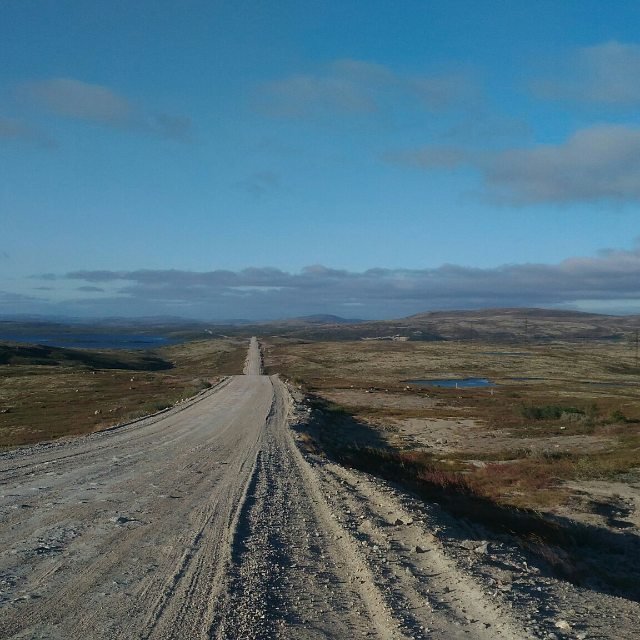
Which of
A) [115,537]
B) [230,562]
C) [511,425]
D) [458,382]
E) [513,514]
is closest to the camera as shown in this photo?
[230,562]

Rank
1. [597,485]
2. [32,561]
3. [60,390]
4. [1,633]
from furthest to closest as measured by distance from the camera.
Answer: [60,390]
[597,485]
[32,561]
[1,633]

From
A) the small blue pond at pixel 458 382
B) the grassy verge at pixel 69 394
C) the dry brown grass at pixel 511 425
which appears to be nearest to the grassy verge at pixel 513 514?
the dry brown grass at pixel 511 425

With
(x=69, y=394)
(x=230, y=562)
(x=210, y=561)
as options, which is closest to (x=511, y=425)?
(x=230, y=562)

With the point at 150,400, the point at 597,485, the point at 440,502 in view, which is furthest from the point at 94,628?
the point at 150,400

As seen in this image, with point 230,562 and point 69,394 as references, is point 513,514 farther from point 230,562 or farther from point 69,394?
point 69,394

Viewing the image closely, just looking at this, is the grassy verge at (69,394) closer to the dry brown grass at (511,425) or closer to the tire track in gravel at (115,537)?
the tire track in gravel at (115,537)

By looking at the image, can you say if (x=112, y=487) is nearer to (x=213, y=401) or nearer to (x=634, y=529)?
(x=634, y=529)

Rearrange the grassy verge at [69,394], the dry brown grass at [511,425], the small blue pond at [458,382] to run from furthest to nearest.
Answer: the small blue pond at [458,382] → the grassy verge at [69,394] → the dry brown grass at [511,425]

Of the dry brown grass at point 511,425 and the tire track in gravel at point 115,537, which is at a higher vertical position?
the tire track in gravel at point 115,537
